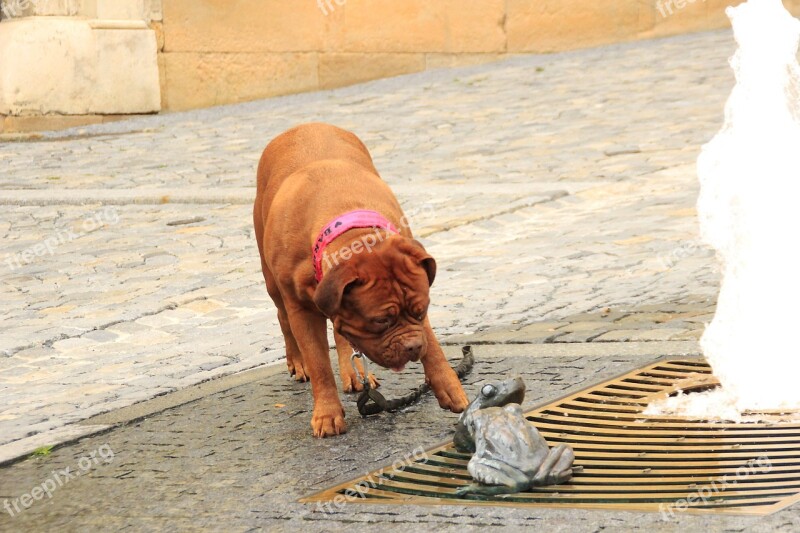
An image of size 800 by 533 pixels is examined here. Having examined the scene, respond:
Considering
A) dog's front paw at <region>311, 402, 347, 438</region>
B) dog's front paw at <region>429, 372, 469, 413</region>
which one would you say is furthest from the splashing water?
dog's front paw at <region>311, 402, 347, 438</region>

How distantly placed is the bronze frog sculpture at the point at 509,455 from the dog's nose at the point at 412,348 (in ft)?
0.97

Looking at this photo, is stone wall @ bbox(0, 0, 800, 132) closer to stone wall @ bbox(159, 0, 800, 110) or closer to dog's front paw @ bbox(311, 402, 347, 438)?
stone wall @ bbox(159, 0, 800, 110)

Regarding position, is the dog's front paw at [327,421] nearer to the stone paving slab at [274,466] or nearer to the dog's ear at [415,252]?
the stone paving slab at [274,466]

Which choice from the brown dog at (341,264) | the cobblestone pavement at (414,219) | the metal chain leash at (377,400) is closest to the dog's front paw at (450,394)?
the brown dog at (341,264)

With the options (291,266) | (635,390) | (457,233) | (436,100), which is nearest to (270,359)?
(291,266)

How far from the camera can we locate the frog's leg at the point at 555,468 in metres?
3.85

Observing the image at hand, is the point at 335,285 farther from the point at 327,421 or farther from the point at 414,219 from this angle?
the point at 414,219

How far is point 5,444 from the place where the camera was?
15.9 feet

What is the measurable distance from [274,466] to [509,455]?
0.84 m

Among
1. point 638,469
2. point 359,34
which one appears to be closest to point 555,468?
point 638,469

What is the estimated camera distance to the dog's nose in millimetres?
4320

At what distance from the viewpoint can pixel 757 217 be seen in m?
5.10

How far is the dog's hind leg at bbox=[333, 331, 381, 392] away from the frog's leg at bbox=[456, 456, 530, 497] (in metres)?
1.45

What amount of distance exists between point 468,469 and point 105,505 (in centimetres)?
114
